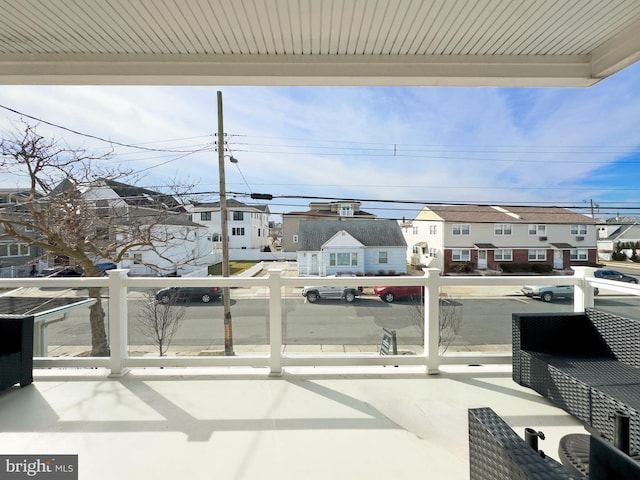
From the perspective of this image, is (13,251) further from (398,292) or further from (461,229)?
(461,229)

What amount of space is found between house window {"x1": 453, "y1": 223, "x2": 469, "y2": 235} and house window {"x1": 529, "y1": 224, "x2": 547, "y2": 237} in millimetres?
3412

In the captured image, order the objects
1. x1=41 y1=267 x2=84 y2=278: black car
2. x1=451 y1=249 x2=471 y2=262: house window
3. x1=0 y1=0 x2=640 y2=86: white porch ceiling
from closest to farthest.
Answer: x1=0 y1=0 x2=640 y2=86: white porch ceiling, x1=41 y1=267 x2=84 y2=278: black car, x1=451 y1=249 x2=471 y2=262: house window

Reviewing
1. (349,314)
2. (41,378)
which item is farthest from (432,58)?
(41,378)

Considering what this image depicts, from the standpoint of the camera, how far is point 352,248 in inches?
693

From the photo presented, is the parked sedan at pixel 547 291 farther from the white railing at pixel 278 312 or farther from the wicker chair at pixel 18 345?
the wicker chair at pixel 18 345

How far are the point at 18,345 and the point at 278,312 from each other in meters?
2.12

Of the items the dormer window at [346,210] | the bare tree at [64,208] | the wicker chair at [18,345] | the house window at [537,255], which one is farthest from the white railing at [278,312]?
the dormer window at [346,210]

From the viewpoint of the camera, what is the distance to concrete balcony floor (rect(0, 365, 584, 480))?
5.52ft

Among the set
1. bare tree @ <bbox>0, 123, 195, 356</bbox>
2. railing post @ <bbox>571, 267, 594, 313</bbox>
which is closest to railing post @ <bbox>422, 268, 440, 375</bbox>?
railing post @ <bbox>571, 267, 594, 313</bbox>

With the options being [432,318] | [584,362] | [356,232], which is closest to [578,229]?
[356,232]

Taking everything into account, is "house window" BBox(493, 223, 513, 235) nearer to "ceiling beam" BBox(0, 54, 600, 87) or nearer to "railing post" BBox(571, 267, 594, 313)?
"railing post" BBox(571, 267, 594, 313)

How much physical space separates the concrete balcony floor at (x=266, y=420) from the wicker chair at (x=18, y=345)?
0.14 metres

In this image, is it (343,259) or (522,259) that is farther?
(522,259)

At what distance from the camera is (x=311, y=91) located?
16.5ft
